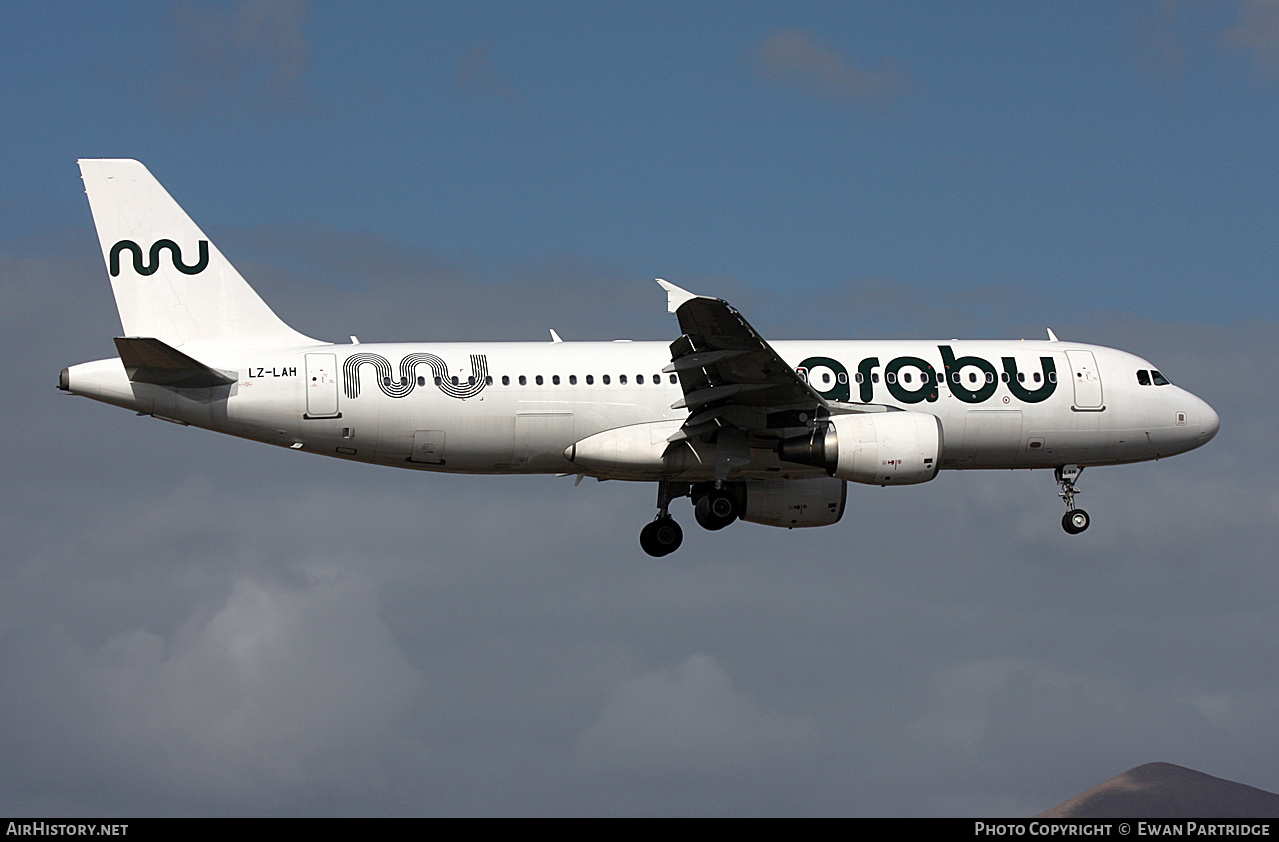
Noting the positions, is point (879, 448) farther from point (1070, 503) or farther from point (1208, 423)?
point (1208, 423)

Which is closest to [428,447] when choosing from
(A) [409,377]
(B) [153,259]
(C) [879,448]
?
(A) [409,377]

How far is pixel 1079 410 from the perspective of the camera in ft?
140

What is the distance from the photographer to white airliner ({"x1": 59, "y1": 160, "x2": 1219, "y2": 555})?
38781 mm

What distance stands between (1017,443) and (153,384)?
22576 mm

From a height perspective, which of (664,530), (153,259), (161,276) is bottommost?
(664,530)

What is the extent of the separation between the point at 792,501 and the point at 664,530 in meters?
3.73

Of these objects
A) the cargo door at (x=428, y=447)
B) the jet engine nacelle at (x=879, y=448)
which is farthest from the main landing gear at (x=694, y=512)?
the cargo door at (x=428, y=447)

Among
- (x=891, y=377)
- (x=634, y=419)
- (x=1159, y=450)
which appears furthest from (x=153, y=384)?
(x=1159, y=450)

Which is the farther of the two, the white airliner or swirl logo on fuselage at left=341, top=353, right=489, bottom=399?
swirl logo on fuselage at left=341, top=353, right=489, bottom=399

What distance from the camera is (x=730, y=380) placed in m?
38.9

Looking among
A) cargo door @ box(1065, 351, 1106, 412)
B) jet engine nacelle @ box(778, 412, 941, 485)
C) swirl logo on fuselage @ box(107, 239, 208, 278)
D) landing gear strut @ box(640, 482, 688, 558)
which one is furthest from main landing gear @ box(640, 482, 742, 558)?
swirl logo on fuselage @ box(107, 239, 208, 278)

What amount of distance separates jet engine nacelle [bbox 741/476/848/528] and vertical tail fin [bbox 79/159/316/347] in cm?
1309

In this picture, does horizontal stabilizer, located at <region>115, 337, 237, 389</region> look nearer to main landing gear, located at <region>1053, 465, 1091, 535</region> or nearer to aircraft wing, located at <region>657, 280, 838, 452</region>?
aircraft wing, located at <region>657, 280, 838, 452</region>
